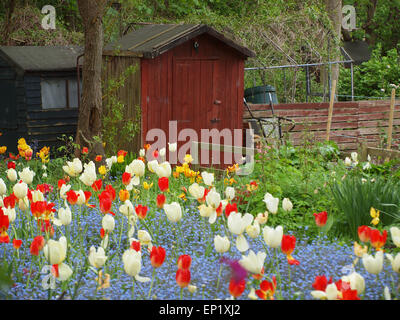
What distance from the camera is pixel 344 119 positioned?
14289 millimetres

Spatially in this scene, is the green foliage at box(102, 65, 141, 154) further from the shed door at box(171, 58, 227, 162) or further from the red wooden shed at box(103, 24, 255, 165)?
the shed door at box(171, 58, 227, 162)

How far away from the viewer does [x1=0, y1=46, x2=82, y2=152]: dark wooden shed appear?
1160 cm

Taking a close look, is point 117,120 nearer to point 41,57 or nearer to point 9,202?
point 41,57

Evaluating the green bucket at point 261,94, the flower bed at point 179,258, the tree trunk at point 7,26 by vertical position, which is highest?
the tree trunk at point 7,26

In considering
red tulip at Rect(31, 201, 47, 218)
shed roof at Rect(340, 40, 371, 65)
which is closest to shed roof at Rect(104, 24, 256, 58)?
red tulip at Rect(31, 201, 47, 218)

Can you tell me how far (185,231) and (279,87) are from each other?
1163 cm

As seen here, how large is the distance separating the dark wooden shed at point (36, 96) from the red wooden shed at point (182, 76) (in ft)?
4.02

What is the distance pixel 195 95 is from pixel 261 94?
3.52 m

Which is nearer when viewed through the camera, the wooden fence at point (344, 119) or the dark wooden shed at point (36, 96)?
the dark wooden shed at point (36, 96)

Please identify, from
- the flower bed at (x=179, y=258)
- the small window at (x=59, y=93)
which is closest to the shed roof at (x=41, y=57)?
the small window at (x=59, y=93)

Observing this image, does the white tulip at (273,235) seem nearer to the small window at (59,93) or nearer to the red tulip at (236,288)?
the red tulip at (236,288)

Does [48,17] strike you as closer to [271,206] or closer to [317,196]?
[317,196]

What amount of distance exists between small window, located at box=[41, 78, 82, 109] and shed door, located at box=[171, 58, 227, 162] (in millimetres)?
2442

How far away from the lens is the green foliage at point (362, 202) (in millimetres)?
4746
